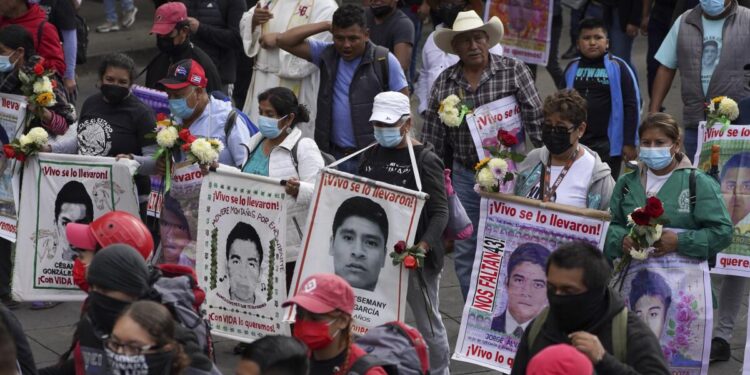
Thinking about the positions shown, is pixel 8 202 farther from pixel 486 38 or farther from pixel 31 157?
pixel 486 38

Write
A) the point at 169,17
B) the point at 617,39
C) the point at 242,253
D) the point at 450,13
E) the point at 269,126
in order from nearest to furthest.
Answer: the point at 269,126, the point at 242,253, the point at 169,17, the point at 450,13, the point at 617,39

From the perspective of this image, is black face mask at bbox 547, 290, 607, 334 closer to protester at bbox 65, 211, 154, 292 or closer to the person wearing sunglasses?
protester at bbox 65, 211, 154, 292

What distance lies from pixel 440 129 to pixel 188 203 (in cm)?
168

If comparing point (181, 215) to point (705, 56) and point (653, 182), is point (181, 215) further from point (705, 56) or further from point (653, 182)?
point (705, 56)

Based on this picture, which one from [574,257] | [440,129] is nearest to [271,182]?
[440,129]

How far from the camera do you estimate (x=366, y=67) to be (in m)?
9.52

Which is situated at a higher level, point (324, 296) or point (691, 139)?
point (691, 139)

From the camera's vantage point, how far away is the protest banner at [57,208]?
8922 mm

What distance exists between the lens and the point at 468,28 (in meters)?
9.09

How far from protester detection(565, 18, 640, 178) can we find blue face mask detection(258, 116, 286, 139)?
235 centimetres

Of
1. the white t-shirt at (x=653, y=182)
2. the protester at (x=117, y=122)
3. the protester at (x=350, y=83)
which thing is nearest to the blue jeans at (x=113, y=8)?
the protester at (x=350, y=83)

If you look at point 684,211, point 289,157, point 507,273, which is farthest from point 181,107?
point 684,211

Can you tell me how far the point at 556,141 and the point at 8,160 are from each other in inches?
164

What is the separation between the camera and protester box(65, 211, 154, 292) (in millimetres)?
5977
